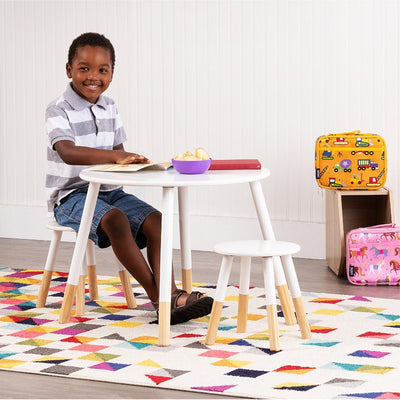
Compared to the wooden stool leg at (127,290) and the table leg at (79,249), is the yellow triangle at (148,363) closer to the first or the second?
the table leg at (79,249)

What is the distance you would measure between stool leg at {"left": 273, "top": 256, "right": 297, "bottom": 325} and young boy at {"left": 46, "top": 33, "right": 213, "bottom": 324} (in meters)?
0.21

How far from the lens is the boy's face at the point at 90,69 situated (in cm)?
268

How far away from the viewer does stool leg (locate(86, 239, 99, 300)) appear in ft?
9.08

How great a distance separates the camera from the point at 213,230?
3.91 meters

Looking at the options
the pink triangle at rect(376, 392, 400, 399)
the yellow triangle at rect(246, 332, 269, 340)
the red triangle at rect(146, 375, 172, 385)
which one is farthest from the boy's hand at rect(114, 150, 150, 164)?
the pink triangle at rect(376, 392, 400, 399)

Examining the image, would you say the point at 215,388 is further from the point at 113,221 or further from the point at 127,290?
the point at 127,290

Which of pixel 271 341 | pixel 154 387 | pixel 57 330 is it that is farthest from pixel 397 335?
pixel 57 330

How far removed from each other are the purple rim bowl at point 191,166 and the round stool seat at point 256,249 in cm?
22

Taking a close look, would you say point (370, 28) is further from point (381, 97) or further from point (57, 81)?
point (57, 81)

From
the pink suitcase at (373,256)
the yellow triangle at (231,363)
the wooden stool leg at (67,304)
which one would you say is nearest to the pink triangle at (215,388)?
the yellow triangle at (231,363)

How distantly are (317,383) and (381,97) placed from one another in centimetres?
185

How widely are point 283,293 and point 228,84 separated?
161cm

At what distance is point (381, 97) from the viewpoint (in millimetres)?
3545

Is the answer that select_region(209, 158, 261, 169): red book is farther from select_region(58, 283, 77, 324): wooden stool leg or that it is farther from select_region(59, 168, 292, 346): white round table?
select_region(58, 283, 77, 324): wooden stool leg
